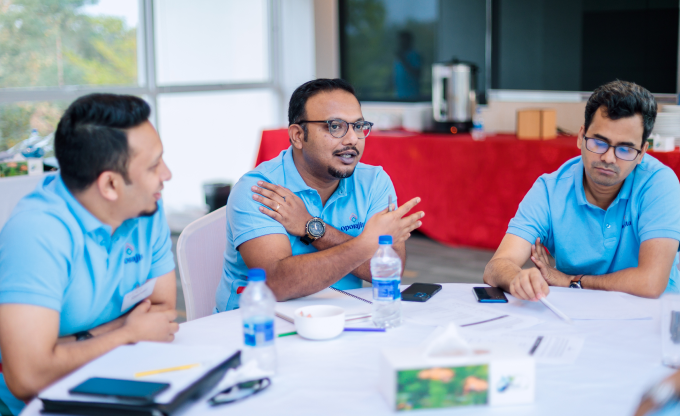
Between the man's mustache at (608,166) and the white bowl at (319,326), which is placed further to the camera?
the man's mustache at (608,166)

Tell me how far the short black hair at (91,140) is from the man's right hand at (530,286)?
97cm

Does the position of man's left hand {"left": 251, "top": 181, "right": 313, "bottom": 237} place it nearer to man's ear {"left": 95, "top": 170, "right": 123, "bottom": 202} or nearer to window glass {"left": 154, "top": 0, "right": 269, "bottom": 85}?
man's ear {"left": 95, "top": 170, "right": 123, "bottom": 202}

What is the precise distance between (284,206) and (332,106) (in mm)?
379

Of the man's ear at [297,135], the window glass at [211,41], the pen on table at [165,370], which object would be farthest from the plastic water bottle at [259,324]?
the window glass at [211,41]

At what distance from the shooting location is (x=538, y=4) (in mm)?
4895

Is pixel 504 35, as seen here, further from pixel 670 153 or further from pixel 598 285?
pixel 598 285

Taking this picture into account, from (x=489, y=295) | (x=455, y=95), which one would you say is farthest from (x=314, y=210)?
(x=455, y=95)

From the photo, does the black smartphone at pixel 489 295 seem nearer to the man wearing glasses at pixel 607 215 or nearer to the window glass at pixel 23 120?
the man wearing glasses at pixel 607 215

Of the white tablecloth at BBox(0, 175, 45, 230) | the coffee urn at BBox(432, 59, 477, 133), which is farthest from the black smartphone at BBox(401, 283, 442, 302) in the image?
the coffee urn at BBox(432, 59, 477, 133)

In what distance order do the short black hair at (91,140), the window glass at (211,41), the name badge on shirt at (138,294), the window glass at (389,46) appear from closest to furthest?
the short black hair at (91,140)
the name badge on shirt at (138,294)
the window glass at (389,46)
the window glass at (211,41)

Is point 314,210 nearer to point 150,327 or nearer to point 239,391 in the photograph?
point 150,327

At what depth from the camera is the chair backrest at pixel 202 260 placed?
75.0 inches

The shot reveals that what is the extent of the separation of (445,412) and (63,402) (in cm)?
60

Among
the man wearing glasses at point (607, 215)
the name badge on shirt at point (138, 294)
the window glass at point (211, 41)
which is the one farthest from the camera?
the window glass at point (211, 41)
